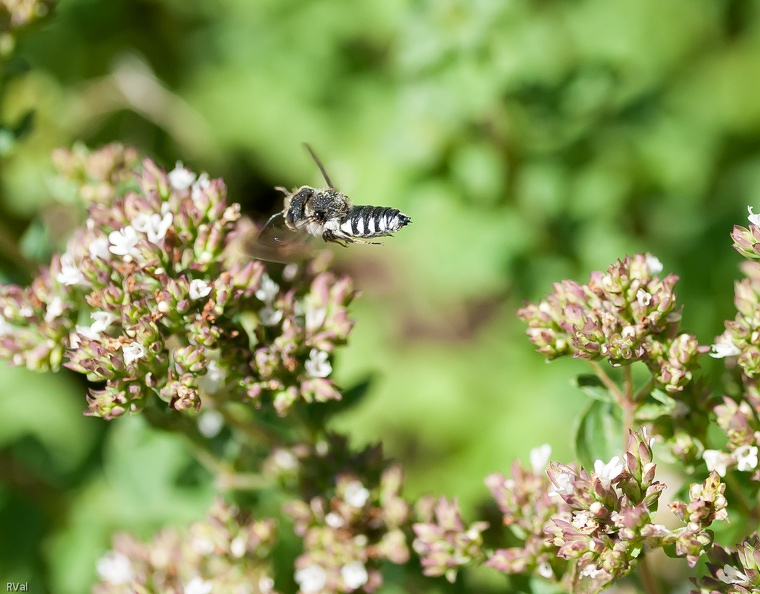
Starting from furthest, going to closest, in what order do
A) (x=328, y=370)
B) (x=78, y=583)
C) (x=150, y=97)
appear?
1. (x=150, y=97)
2. (x=78, y=583)
3. (x=328, y=370)

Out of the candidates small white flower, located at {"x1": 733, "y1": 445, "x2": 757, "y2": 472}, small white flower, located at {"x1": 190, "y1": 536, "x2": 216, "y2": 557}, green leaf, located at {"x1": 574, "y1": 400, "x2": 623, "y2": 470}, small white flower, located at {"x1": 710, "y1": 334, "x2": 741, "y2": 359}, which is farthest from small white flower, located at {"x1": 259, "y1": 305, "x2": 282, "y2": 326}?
small white flower, located at {"x1": 733, "y1": 445, "x2": 757, "y2": 472}

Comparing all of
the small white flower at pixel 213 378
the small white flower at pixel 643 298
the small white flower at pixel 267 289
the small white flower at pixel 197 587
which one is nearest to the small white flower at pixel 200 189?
the small white flower at pixel 267 289

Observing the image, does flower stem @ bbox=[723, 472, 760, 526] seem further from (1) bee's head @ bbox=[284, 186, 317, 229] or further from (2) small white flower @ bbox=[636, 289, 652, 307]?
(1) bee's head @ bbox=[284, 186, 317, 229]

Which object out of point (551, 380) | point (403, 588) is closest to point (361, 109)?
point (551, 380)

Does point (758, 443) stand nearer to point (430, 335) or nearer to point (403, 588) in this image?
point (403, 588)

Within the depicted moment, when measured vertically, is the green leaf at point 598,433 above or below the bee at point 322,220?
below

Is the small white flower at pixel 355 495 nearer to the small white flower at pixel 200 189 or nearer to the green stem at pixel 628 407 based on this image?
the green stem at pixel 628 407
